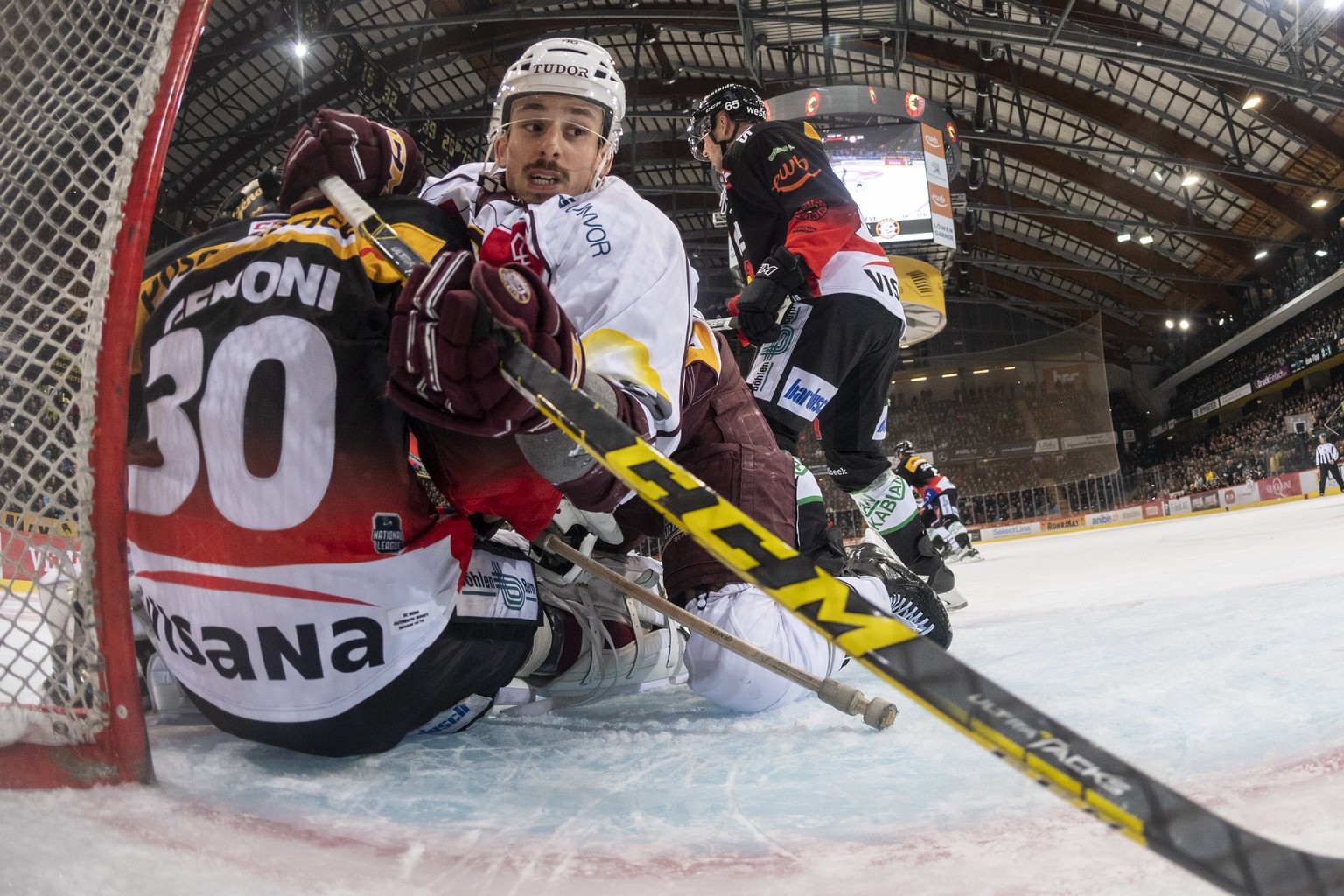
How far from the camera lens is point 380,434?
1.08 metres

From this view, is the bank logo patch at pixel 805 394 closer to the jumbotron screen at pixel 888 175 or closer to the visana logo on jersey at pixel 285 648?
the visana logo on jersey at pixel 285 648

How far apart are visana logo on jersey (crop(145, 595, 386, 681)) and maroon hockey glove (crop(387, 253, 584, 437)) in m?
0.33

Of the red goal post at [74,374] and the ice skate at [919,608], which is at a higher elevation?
the red goal post at [74,374]

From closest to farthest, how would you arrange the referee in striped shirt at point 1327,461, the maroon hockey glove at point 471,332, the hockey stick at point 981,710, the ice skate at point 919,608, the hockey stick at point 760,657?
1. the hockey stick at point 981,710
2. the maroon hockey glove at point 471,332
3. the hockey stick at point 760,657
4. the ice skate at point 919,608
5. the referee in striped shirt at point 1327,461

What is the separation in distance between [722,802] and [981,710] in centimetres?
42

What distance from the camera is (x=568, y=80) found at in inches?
57.4

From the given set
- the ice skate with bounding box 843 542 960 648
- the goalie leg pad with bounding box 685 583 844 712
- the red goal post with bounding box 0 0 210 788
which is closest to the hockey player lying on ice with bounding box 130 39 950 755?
the red goal post with bounding box 0 0 210 788

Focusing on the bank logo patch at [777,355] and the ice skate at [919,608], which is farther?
the bank logo patch at [777,355]

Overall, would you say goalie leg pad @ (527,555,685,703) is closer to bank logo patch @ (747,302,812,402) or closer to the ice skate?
the ice skate

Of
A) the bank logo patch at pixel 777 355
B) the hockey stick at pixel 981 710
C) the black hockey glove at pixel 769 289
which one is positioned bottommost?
the hockey stick at pixel 981 710

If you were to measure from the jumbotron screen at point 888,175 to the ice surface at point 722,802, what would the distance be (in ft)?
26.1

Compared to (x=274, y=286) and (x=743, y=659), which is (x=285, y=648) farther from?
(x=743, y=659)

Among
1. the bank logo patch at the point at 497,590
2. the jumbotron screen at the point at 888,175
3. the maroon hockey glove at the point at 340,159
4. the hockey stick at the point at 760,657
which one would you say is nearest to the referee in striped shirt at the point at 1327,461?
the jumbotron screen at the point at 888,175

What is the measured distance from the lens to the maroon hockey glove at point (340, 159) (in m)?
1.21
